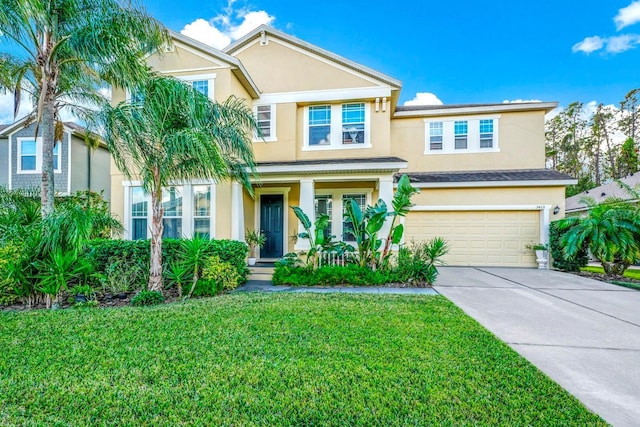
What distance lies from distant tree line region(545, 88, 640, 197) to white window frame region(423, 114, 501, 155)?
17.7m

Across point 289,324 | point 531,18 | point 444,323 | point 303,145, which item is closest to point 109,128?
point 289,324

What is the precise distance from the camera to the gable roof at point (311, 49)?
10.6 metres

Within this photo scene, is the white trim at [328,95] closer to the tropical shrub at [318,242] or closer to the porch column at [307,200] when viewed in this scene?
the porch column at [307,200]

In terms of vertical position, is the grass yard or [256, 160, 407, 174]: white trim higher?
[256, 160, 407, 174]: white trim

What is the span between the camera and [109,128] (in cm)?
611

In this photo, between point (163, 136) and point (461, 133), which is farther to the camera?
point (461, 133)

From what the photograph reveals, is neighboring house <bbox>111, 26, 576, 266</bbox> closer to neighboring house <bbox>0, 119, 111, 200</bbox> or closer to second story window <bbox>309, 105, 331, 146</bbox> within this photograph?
second story window <bbox>309, 105, 331, 146</bbox>

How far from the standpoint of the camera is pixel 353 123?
35.4 feet

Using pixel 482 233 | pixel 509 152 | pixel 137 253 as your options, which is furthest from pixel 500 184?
pixel 137 253

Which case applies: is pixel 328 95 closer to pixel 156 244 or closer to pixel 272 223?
pixel 272 223

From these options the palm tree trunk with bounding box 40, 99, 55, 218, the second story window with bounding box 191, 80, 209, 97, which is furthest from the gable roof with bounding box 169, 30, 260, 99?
the palm tree trunk with bounding box 40, 99, 55, 218

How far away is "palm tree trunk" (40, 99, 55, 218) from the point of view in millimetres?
6828

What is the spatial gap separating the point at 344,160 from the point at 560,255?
8255 millimetres

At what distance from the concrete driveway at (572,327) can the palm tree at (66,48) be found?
840 centimetres
